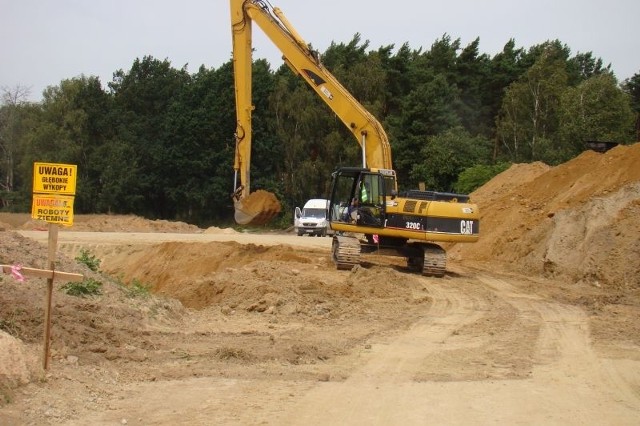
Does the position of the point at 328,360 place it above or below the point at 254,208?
below

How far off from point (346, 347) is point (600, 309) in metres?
6.49

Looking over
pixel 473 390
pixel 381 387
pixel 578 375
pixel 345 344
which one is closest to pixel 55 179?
pixel 381 387

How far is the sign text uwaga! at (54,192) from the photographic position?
25.4ft

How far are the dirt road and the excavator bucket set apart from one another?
17.7ft

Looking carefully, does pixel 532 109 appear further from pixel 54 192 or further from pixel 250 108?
pixel 54 192

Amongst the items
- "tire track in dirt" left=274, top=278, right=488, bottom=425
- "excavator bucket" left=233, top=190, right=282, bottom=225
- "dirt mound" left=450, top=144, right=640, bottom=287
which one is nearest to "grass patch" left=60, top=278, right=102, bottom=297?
"tire track in dirt" left=274, top=278, right=488, bottom=425

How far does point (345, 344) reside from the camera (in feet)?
34.3

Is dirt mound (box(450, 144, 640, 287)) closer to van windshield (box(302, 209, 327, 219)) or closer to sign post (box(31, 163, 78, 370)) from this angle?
van windshield (box(302, 209, 327, 219))

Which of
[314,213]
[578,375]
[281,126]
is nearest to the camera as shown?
[578,375]

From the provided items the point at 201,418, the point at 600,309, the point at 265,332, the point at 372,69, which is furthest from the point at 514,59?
the point at 201,418

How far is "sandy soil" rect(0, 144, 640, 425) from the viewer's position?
7121 millimetres

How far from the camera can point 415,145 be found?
2036 inches

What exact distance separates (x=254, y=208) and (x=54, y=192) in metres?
13.8

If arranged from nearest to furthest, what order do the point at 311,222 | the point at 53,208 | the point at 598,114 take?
1. the point at 53,208
2. the point at 598,114
3. the point at 311,222
